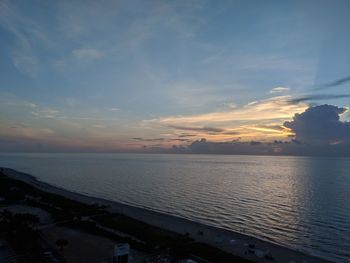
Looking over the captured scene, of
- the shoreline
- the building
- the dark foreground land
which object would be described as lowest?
the shoreline

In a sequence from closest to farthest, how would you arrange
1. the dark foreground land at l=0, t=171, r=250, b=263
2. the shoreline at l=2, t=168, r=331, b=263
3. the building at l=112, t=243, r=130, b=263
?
1. the building at l=112, t=243, r=130, b=263
2. the dark foreground land at l=0, t=171, r=250, b=263
3. the shoreline at l=2, t=168, r=331, b=263

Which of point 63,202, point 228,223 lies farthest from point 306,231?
point 63,202

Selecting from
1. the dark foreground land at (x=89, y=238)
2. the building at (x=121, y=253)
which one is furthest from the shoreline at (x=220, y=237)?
the building at (x=121, y=253)

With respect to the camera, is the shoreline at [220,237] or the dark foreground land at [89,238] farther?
the shoreline at [220,237]

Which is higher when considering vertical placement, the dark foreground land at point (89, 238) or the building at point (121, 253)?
the building at point (121, 253)

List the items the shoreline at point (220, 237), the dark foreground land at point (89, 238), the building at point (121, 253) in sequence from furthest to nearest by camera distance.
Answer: the shoreline at point (220, 237), the dark foreground land at point (89, 238), the building at point (121, 253)

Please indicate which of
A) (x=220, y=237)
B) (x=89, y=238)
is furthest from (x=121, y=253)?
(x=220, y=237)

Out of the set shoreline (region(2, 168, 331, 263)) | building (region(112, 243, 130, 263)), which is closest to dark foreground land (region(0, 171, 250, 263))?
shoreline (region(2, 168, 331, 263))

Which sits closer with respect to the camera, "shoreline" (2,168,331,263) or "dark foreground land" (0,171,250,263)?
"dark foreground land" (0,171,250,263)

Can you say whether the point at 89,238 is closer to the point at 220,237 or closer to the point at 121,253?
the point at 121,253

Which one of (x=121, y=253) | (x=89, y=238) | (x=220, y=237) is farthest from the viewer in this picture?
(x=220, y=237)

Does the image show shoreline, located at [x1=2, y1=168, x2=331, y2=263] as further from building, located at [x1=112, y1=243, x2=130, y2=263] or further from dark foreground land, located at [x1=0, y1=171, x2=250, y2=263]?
building, located at [x1=112, y1=243, x2=130, y2=263]

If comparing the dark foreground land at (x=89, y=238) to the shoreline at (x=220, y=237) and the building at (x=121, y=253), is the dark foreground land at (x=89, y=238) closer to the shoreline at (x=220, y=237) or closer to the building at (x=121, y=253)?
the shoreline at (x=220, y=237)

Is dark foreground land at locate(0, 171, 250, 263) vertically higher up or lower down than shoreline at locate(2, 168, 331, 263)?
higher up
